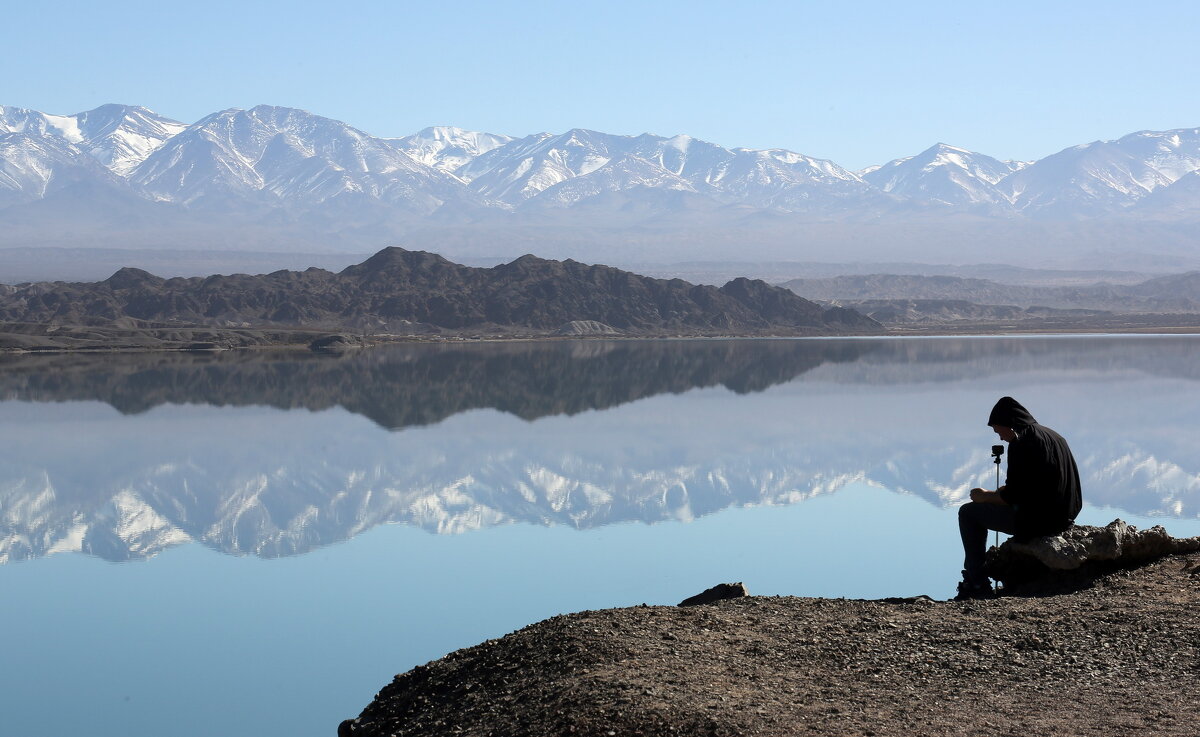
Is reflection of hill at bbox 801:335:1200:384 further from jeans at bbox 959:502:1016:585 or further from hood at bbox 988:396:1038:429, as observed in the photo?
hood at bbox 988:396:1038:429

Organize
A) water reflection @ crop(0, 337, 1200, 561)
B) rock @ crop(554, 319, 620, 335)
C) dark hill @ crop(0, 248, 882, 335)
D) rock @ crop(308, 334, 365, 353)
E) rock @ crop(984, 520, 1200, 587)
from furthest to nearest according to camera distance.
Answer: dark hill @ crop(0, 248, 882, 335) < rock @ crop(554, 319, 620, 335) < rock @ crop(308, 334, 365, 353) < water reflection @ crop(0, 337, 1200, 561) < rock @ crop(984, 520, 1200, 587)

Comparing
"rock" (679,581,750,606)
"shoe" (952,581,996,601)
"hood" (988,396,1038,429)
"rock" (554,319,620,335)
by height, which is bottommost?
"rock" (554,319,620,335)

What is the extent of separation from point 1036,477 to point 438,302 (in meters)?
88.8

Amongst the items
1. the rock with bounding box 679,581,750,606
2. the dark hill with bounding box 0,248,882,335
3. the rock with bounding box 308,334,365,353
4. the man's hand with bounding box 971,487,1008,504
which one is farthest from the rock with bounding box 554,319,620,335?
the man's hand with bounding box 971,487,1008,504

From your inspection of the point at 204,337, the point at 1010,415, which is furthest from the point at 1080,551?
the point at 204,337

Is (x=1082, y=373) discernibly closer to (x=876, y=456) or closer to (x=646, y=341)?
(x=876, y=456)

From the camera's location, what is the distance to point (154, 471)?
21531 mm

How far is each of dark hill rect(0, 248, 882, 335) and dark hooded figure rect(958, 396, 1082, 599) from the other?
81.0m

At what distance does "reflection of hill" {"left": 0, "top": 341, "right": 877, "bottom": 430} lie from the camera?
113 feet

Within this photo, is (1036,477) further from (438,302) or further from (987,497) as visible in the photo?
(438,302)

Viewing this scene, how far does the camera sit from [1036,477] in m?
7.53

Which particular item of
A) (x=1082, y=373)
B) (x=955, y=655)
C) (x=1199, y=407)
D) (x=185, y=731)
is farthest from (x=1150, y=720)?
(x=1082, y=373)

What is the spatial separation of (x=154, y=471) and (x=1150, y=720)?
1945cm

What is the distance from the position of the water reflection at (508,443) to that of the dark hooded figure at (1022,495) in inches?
338
